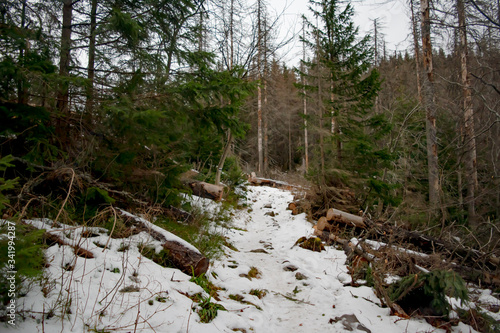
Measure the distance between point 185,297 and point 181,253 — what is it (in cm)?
90

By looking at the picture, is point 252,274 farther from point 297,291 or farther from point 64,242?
point 64,242

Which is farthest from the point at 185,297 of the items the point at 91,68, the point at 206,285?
the point at 91,68

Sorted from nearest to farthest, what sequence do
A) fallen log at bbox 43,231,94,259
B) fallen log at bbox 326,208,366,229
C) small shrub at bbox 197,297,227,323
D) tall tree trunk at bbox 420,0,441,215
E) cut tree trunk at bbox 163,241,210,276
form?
small shrub at bbox 197,297,227,323
fallen log at bbox 43,231,94,259
cut tree trunk at bbox 163,241,210,276
fallen log at bbox 326,208,366,229
tall tree trunk at bbox 420,0,441,215

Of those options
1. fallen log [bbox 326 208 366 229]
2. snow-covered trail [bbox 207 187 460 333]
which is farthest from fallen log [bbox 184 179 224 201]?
fallen log [bbox 326 208 366 229]

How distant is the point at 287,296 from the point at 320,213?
4.96 meters

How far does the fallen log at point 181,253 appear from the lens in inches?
153

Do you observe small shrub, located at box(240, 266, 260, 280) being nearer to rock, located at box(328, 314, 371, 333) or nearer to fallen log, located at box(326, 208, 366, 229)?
rock, located at box(328, 314, 371, 333)

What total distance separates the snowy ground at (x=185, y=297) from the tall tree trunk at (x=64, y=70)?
1.84 meters

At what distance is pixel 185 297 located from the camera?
3.17 meters

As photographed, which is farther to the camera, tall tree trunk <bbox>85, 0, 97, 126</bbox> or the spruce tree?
the spruce tree

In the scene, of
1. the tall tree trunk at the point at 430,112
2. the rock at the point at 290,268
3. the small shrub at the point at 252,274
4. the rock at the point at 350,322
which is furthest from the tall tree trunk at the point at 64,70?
the tall tree trunk at the point at 430,112

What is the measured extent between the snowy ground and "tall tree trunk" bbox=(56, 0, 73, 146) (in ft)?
6.03

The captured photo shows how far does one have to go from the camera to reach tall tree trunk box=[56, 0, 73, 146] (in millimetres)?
4199

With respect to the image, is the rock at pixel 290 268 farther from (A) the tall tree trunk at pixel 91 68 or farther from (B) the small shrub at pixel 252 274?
(A) the tall tree trunk at pixel 91 68
